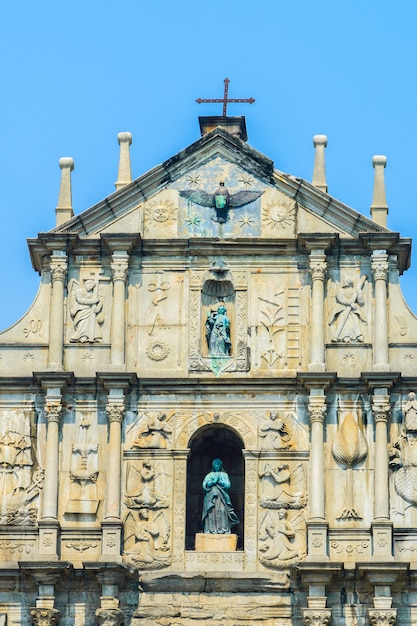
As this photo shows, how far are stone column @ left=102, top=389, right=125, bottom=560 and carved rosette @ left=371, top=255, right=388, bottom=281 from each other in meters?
3.80

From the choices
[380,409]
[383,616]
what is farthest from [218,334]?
[383,616]

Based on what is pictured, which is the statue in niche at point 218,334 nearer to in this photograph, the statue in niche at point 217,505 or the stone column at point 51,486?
the statue in niche at point 217,505

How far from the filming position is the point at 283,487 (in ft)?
109

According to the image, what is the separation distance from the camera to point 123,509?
33000 millimetres

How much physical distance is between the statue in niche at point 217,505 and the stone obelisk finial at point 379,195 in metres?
4.08

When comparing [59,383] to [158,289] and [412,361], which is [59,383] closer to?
[158,289]

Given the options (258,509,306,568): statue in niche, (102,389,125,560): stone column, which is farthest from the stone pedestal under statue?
(102,389,125,560): stone column

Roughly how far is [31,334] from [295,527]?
4491 millimetres

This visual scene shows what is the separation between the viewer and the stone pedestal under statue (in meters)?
33.0

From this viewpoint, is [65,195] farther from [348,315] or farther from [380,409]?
[380,409]

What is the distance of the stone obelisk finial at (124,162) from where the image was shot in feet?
115

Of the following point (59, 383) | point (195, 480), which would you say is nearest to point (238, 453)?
point (195, 480)

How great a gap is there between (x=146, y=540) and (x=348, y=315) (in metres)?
4.10

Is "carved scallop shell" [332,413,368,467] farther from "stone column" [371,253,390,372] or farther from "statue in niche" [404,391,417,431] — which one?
"stone column" [371,253,390,372]
